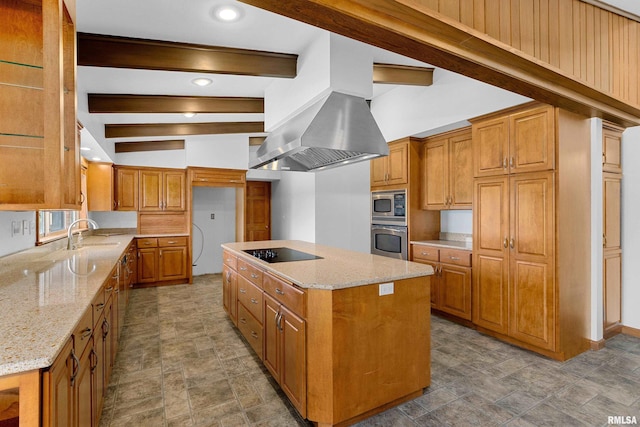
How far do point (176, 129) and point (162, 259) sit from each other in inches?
90.6

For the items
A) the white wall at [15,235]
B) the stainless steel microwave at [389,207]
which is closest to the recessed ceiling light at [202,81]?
the white wall at [15,235]

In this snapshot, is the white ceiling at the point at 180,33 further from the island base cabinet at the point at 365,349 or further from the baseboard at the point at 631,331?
the baseboard at the point at 631,331

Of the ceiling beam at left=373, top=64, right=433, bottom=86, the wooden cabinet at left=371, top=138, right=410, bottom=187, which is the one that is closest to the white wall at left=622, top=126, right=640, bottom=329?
the ceiling beam at left=373, top=64, right=433, bottom=86

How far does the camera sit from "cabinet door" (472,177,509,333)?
3230 mm

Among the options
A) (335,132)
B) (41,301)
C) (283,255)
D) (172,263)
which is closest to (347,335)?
(283,255)

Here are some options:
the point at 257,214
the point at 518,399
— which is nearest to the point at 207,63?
the point at 518,399

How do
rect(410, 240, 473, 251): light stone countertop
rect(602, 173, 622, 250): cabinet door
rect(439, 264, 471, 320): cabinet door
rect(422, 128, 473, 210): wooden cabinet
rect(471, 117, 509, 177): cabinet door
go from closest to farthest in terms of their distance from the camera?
rect(471, 117, 509, 177): cabinet door → rect(602, 173, 622, 250): cabinet door → rect(439, 264, 471, 320): cabinet door → rect(410, 240, 473, 251): light stone countertop → rect(422, 128, 473, 210): wooden cabinet

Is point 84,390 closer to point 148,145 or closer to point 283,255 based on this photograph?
point 283,255

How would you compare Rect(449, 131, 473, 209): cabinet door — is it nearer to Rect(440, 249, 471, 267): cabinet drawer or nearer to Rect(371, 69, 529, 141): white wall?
Rect(371, 69, 529, 141): white wall

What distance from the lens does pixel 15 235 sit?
2900mm

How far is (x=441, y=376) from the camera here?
2584 millimetres

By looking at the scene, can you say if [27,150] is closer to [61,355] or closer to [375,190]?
[61,355]

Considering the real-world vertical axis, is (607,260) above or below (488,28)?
below

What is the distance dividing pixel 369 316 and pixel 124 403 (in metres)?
1.78
